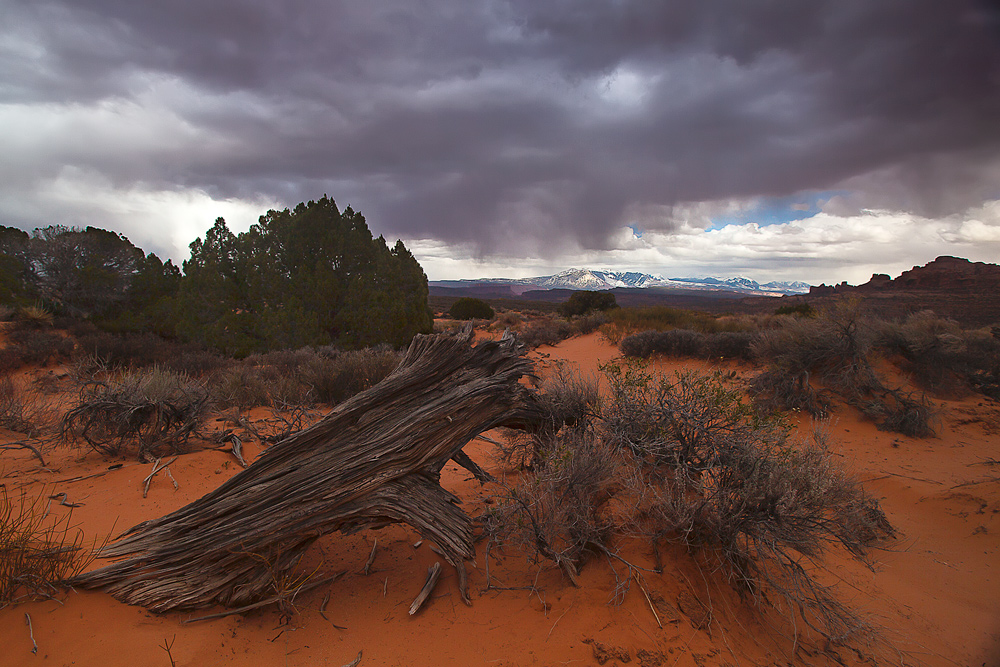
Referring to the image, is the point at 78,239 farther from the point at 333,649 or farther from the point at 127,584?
the point at 333,649

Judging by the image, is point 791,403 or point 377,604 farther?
point 791,403

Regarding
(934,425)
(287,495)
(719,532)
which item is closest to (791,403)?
(934,425)

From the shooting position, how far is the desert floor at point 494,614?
2803 mm

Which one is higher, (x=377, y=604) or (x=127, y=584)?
(x=127, y=584)

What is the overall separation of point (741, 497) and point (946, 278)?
3850 centimetres

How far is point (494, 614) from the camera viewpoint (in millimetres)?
3254

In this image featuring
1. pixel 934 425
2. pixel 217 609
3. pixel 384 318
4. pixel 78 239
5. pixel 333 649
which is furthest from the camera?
pixel 78 239

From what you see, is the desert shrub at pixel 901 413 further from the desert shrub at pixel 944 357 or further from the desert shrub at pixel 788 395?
the desert shrub at pixel 944 357

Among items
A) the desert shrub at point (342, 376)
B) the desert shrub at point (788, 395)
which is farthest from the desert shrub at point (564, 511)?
the desert shrub at point (788, 395)

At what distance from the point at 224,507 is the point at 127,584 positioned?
2.51 feet

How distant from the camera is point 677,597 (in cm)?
327

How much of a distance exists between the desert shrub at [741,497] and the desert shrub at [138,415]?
5.99 metres

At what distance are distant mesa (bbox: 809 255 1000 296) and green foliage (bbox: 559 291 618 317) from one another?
15406 mm

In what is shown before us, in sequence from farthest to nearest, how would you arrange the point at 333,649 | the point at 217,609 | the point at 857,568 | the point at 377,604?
the point at 857,568, the point at 377,604, the point at 217,609, the point at 333,649
